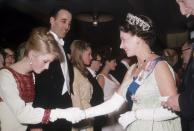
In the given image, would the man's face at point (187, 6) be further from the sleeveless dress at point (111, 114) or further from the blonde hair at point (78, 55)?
the sleeveless dress at point (111, 114)

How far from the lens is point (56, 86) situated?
298 cm

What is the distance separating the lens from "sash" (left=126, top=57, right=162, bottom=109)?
2.30 metres

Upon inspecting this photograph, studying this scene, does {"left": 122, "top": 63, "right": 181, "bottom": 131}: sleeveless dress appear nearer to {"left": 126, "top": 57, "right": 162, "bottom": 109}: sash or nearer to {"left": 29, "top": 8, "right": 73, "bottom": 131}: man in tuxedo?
{"left": 126, "top": 57, "right": 162, "bottom": 109}: sash

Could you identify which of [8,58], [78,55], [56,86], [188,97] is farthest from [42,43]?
[8,58]

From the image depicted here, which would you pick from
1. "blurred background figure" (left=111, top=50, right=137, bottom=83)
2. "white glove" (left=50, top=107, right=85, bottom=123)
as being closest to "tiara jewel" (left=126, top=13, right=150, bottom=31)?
"white glove" (left=50, top=107, right=85, bottom=123)

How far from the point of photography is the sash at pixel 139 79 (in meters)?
2.30

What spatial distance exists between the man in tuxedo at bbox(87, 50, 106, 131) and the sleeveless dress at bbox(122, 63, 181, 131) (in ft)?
4.27

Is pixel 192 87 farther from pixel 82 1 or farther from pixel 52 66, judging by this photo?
pixel 82 1

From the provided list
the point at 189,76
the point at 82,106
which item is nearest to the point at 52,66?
the point at 82,106

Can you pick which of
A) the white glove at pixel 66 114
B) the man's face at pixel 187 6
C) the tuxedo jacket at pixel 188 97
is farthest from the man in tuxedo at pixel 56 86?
the man's face at pixel 187 6

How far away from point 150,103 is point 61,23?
136 cm

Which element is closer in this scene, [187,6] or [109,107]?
[187,6]

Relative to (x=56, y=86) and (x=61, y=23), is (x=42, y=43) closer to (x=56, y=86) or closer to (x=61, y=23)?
(x=56, y=86)

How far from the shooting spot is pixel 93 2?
8477mm
